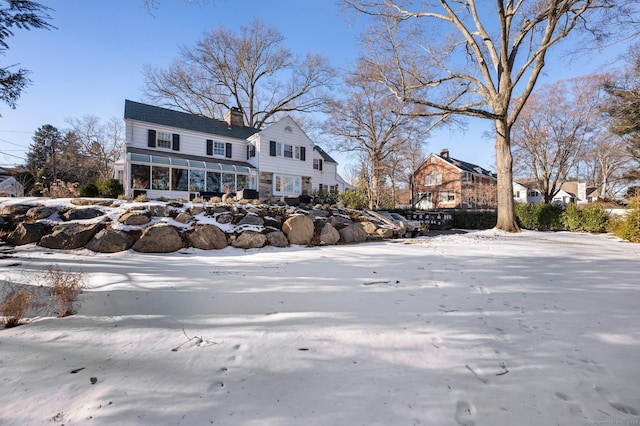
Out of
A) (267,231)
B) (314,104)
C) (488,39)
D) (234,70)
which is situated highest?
(234,70)

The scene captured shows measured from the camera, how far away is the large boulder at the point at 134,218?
6258mm

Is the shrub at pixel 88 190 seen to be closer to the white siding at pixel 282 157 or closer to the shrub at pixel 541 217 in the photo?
the white siding at pixel 282 157

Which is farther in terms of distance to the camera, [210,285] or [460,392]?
[210,285]

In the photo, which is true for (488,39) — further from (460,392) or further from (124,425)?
(124,425)

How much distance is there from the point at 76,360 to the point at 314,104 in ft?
84.5

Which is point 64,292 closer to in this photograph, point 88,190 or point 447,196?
point 88,190

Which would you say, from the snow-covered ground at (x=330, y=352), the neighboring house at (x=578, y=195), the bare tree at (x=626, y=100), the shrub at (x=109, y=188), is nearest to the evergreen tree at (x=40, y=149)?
the shrub at (x=109, y=188)

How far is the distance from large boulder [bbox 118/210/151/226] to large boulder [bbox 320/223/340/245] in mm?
4518

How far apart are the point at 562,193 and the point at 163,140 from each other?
55927 millimetres

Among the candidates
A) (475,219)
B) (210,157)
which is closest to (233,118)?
(210,157)

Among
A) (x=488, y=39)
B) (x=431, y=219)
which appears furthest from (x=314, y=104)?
(x=488, y=39)

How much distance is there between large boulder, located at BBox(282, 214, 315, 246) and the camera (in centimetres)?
752

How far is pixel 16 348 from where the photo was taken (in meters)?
2.07

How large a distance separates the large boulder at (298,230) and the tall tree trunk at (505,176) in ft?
26.0
